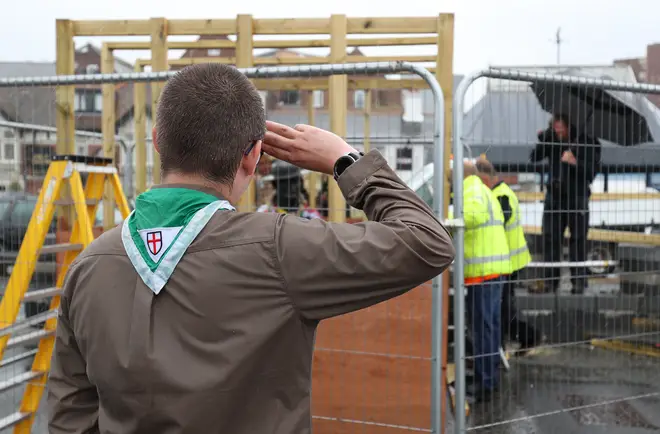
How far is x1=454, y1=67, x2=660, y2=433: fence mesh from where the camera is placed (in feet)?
14.0

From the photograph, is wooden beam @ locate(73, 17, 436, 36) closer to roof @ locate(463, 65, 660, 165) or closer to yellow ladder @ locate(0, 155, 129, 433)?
roof @ locate(463, 65, 660, 165)

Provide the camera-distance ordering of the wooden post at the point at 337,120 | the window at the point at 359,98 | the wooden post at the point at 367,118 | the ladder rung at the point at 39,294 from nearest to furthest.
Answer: the ladder rung at the point at 39,294, the wooden post at the point at 337,120, the wooden post at the point at 367,118, the window at the point at 359,98

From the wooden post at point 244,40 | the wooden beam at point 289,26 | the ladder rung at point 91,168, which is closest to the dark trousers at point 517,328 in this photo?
the wooden beam at point 289,26

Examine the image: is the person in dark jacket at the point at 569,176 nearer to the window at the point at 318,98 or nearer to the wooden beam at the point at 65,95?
the window at the point at 318,98

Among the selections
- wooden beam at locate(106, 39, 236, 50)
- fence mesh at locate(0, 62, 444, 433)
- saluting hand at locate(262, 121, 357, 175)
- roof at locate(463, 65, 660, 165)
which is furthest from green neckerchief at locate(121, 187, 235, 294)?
wooden beam at locate(106, 39, 236, 50)

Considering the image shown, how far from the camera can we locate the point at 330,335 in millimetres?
4211

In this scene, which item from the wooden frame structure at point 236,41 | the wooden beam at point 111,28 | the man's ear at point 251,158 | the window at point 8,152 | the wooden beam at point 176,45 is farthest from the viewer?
the wooden beam at point 176,45

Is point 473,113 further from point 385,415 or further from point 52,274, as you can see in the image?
point 52,274

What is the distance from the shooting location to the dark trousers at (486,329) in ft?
18.3

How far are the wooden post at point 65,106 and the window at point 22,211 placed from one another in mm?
333

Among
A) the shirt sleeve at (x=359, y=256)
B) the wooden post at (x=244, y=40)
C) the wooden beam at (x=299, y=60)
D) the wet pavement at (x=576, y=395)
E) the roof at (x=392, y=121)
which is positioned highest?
the wooden beam at (x=299, y=60)

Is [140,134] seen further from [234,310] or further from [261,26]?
[234,310]

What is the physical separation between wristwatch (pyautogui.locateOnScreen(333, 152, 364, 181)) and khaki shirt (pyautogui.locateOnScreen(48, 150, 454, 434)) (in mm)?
173

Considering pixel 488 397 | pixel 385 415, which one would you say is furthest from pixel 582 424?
pixel 385 415
